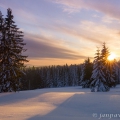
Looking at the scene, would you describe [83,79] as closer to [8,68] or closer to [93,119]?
[8,68]

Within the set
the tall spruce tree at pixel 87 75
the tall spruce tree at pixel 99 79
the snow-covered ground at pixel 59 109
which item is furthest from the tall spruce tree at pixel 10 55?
the tall spruce tree at pixel 87 75

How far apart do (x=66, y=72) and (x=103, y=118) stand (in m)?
104

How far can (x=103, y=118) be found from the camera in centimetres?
1116

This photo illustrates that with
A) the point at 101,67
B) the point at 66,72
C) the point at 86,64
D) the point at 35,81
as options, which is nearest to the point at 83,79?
the point at 86,64

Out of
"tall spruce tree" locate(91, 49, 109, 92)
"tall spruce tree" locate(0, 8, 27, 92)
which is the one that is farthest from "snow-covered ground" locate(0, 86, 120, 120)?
"tall spruce tree" locate(91, 49, 109, 92)

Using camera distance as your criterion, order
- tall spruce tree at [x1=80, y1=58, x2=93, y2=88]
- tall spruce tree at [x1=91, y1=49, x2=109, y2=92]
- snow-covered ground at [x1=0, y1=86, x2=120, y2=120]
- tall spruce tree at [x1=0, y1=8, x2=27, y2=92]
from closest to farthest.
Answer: snow-covered ground at [x1=0, y1=86, x2=120, y2=120] → tall spruce tree at [x1=0, y1=8, x2=27, y2=92] → tall spruce tree at [x1=91, y1=49, x2=109, y2=92] → tall spruce tree at [x1=80, y1=58, x2=93, y2=88]

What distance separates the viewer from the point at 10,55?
26.5m

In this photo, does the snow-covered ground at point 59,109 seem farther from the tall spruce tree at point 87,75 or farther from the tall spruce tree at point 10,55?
the tall spruce tree at point 87,75

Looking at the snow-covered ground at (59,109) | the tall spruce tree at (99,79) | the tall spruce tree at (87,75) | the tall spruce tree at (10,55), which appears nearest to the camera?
the snow-covered ground at (59,109)

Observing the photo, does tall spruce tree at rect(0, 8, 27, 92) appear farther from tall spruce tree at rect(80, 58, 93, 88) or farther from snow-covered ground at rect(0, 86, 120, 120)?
tall spruce tree at rect(80, 58, 93, 88)

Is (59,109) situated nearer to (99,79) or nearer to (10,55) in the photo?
(10,55)

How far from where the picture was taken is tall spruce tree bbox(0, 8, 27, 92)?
26.1 meters

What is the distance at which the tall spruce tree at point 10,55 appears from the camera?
85.6ft

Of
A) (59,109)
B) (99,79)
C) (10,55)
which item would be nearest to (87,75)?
(99,79)
